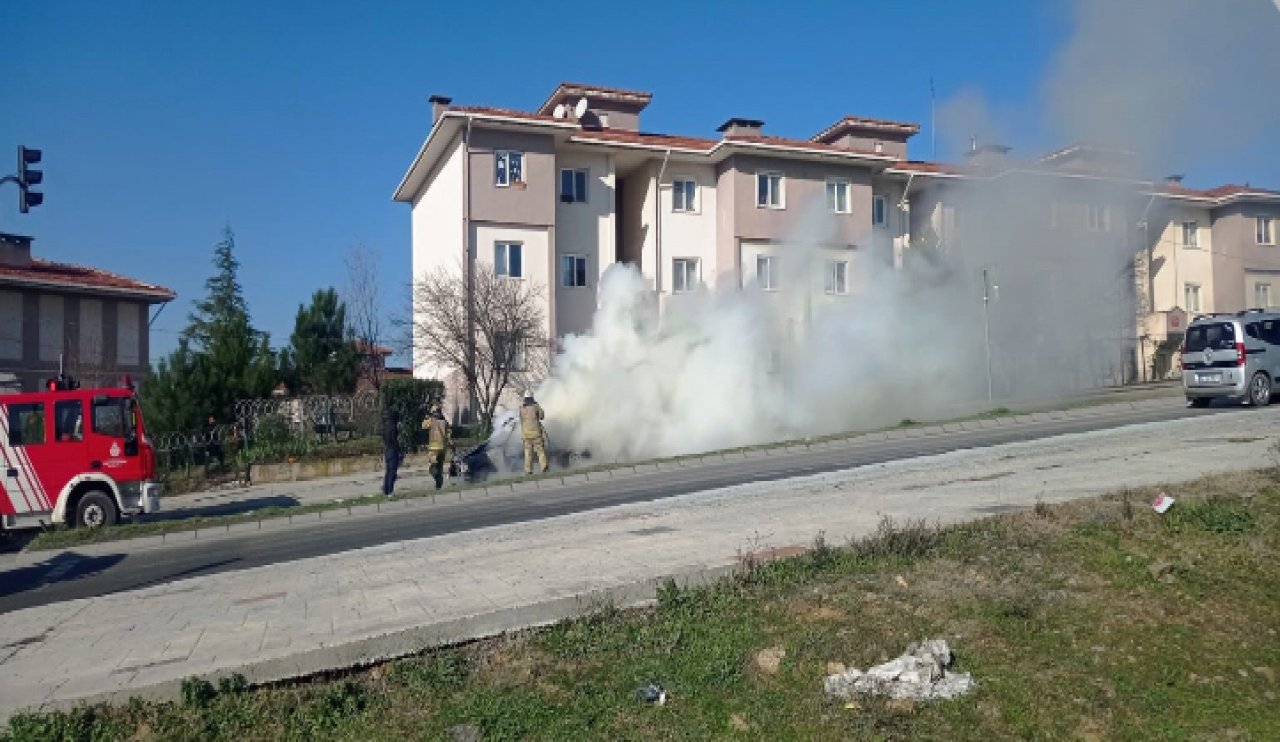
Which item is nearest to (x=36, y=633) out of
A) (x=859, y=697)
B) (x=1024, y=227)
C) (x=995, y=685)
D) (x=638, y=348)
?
(x=859, y=697)

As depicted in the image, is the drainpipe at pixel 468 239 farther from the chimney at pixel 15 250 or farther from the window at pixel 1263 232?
the window at pixel 1263 232

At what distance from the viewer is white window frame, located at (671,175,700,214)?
1391 inches

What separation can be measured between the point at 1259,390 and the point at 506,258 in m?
21.3

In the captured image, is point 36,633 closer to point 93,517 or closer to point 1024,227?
point 93,517

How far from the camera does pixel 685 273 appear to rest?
35.7 metres

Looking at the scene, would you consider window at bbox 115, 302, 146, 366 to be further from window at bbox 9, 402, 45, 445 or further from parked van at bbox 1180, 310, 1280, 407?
parked van at bbox 1180, 310, 1280, 407

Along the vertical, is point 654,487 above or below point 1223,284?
below

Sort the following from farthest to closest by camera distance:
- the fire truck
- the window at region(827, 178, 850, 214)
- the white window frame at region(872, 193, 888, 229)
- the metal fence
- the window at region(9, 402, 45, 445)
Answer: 1. the white window frame at region(872, 193, 888, 229)
2. the window at region(827, 178, 850, 214)
3. the metal fence
4. the window at region(9, 402, 45, 445)
5. the fire truck

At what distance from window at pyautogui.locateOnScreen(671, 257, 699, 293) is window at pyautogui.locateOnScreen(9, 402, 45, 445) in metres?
21.6

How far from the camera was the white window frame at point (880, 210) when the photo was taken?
3825 centimetres

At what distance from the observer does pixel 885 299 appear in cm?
2617

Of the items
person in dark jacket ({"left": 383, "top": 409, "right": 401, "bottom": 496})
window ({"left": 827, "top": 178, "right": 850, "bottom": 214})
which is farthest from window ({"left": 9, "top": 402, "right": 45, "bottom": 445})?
window ({"left": 827, "top": 178, "right": 850, "bottom": 214})

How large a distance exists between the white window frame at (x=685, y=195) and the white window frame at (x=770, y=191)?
2224mm

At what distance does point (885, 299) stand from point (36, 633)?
2177 centimetres
